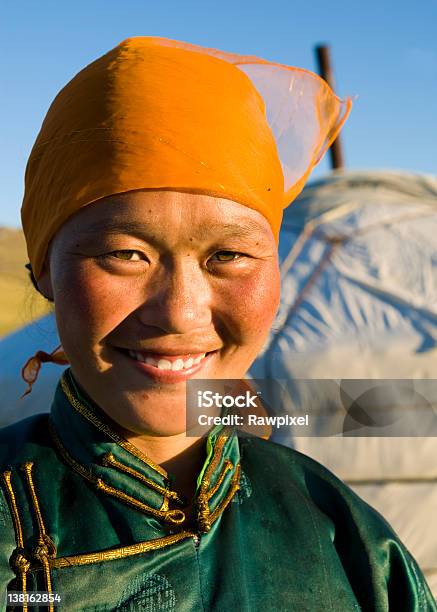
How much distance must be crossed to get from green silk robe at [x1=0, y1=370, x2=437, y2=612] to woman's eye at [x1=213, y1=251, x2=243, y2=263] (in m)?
0.27

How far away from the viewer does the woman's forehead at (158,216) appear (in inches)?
38.9

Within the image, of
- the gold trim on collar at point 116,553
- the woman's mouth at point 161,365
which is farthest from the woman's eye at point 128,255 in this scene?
the gold trim on collar at point 116,553

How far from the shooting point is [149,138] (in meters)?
1.05

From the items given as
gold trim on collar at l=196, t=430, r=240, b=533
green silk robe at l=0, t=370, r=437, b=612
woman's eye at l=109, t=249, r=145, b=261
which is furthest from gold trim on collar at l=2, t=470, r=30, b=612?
woman's eye at l=109, t=249, r=145, b=261

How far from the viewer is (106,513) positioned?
107cm

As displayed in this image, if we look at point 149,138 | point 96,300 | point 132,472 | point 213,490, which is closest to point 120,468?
point 132,472

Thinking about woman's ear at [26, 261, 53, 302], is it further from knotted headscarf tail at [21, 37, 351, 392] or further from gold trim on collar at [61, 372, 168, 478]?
gold trim on collar at [61, 372, 168, 478]

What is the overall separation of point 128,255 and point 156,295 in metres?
0.06

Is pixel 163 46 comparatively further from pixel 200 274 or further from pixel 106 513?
pixel 106 513

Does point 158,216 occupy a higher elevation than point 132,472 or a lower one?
higher

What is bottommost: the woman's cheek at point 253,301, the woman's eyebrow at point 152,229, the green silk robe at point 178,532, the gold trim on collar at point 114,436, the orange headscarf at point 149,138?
the green silk robe at point 178,532

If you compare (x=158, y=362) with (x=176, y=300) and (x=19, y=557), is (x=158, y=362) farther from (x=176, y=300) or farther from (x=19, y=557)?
(x=19, y=557)

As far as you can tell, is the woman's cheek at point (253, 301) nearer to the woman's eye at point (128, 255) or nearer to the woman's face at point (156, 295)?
the woman's face at point (156, 295)

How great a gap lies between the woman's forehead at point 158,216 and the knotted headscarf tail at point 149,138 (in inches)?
0.4
